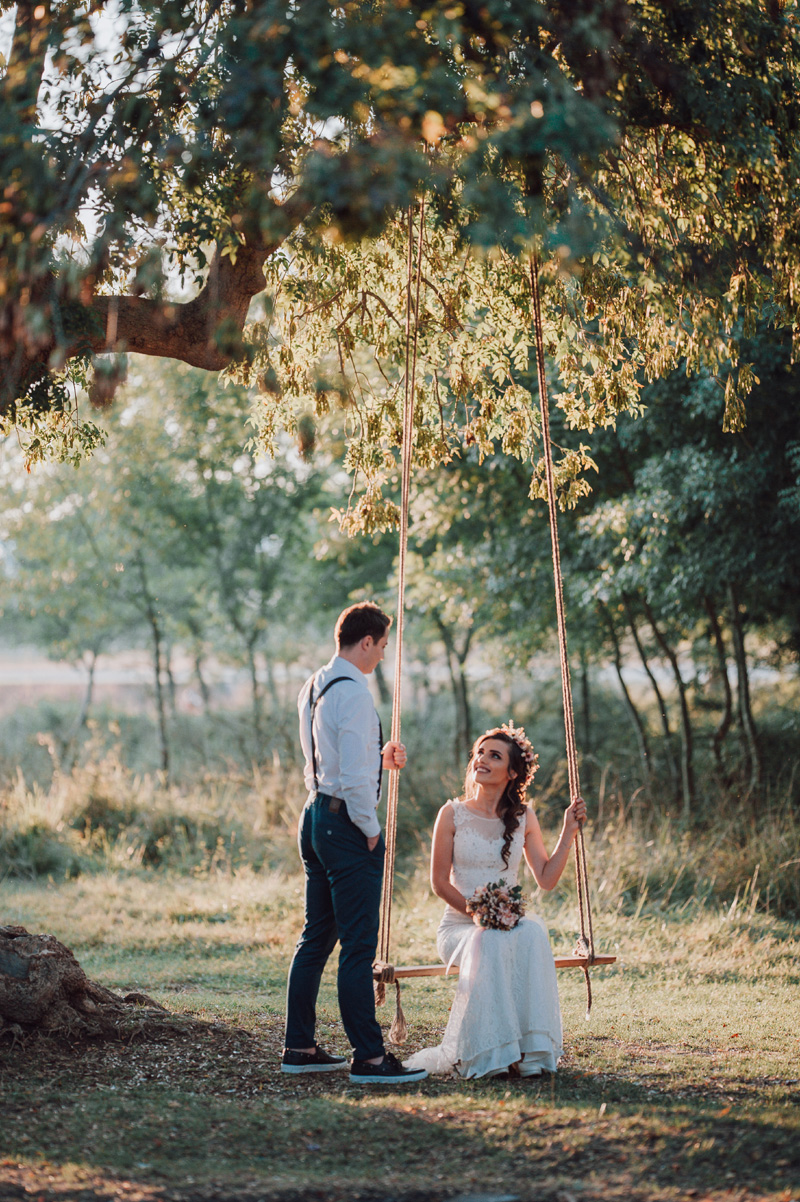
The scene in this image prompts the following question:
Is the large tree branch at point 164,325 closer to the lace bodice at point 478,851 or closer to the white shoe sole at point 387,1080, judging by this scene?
the lace bodice at point 478,851

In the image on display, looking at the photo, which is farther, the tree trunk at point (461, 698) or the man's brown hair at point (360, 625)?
the tree trunk at point (461, 698)

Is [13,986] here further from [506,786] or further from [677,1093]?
[677,1093]

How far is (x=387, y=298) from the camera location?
6.22 metres

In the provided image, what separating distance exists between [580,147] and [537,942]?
303cm

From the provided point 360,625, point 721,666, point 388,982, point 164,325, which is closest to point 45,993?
point 388,982

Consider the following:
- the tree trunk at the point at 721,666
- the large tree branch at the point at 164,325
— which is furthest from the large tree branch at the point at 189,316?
the tree trunk at the point at 721,666

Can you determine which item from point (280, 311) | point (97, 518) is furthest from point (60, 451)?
point (97, 518)

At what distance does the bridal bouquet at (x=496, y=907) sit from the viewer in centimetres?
456

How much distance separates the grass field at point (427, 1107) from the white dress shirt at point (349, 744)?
1077 millimetres

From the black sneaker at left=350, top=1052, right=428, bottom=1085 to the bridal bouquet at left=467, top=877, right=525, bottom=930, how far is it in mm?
636

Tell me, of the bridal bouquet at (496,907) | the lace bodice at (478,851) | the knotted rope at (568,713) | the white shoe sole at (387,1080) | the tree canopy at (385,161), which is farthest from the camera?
the lace bodice at (478,851)

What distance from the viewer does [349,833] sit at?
172 inches

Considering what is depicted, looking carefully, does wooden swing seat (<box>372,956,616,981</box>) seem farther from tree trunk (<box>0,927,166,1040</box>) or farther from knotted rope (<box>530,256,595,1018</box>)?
tree trunk (<box>0,927,166,1040</box>)

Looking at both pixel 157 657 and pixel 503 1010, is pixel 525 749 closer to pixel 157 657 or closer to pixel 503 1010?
pixel 503 1010
